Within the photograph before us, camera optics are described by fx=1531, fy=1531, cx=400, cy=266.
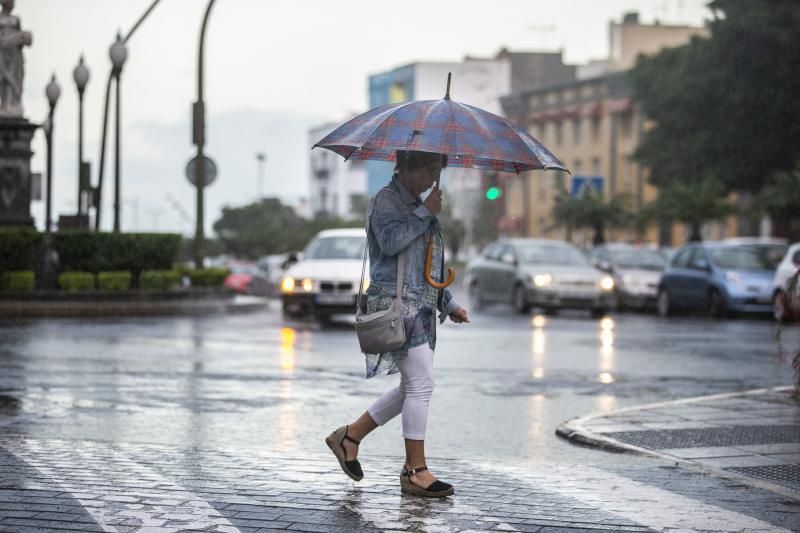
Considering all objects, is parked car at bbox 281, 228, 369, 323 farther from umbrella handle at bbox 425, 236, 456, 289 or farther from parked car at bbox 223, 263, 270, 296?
parked car at bbox 223, 263, 270, 296

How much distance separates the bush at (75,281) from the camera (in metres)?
26.7

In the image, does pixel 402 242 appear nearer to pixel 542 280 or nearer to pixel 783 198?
pixel 542 280

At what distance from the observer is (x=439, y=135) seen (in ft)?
24.4

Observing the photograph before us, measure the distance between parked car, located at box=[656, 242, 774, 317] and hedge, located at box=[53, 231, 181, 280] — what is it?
10.5 meters

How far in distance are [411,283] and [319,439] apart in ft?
8.48

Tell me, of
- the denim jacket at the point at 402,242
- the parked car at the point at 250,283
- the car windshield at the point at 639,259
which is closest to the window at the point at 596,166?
the parked car at the point at 250,283

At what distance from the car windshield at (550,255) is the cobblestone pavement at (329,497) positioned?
22.9 meters

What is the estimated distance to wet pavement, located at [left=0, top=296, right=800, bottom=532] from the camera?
6852mm

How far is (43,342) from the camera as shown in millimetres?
18188

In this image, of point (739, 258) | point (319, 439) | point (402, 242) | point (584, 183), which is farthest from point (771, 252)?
point (402, 242)

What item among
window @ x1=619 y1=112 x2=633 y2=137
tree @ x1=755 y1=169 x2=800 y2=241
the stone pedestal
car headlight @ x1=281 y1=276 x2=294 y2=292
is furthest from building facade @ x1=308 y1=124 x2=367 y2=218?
car headlight @ x1=281 y1=276 x2=294 y2=292

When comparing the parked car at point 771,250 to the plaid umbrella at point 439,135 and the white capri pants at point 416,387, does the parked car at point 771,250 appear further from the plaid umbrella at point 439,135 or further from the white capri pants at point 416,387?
the white capri pants at point 416,387

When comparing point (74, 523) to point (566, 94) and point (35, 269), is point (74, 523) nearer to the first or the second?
point (35, 269)

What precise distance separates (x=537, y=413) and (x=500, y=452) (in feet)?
7.62
